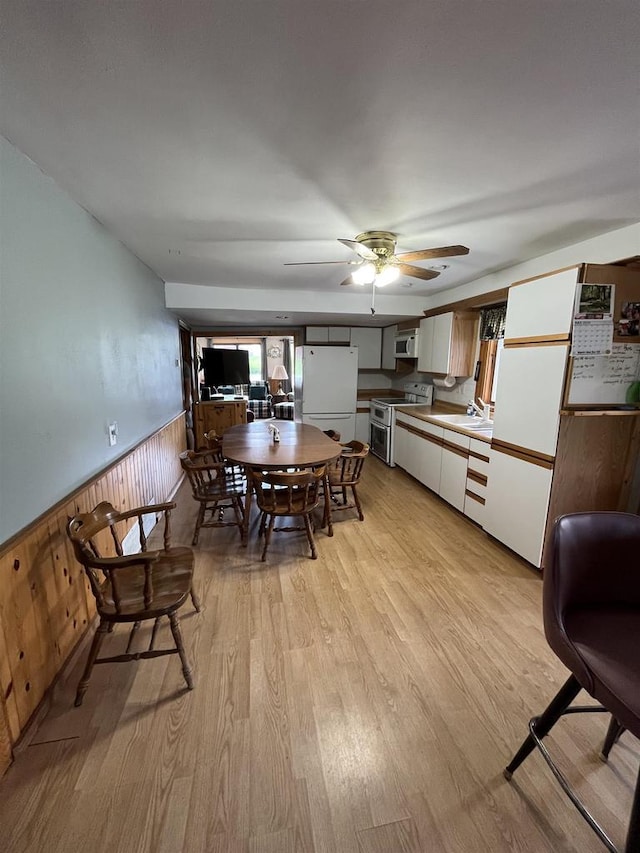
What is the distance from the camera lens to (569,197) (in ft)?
5.85

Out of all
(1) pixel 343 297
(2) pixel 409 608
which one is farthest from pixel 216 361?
(2) pixel 409 608

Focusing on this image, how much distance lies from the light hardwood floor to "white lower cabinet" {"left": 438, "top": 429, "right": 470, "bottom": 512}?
118cm

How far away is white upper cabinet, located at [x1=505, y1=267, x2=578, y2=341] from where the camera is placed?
2.14 metres

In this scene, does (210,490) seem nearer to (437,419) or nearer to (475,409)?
(437,419)

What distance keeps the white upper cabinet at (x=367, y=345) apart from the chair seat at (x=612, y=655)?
4.99 metres

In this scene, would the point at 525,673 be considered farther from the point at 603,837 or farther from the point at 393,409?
the point at 393,409

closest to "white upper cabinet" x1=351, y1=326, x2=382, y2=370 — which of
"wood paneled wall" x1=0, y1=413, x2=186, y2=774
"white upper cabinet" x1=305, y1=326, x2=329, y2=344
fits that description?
"white upper cabinet" x1=305, y1=326, x2=329, y2=344

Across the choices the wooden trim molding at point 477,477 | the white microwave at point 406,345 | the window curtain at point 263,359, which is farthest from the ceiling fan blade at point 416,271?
the window curtain at point 263,359

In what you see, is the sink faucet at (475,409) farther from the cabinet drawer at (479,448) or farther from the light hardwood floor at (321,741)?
the light hardwood floor at (321,741)

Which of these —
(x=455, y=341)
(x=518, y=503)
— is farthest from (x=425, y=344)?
(x=518, y=503)

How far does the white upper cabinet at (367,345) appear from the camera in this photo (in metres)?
5.74

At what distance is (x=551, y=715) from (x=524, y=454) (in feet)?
5.58

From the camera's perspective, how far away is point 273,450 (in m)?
3.00

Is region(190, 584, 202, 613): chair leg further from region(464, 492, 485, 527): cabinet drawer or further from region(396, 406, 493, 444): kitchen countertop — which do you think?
region(396, 406, 493, 444): kitchen countertop
